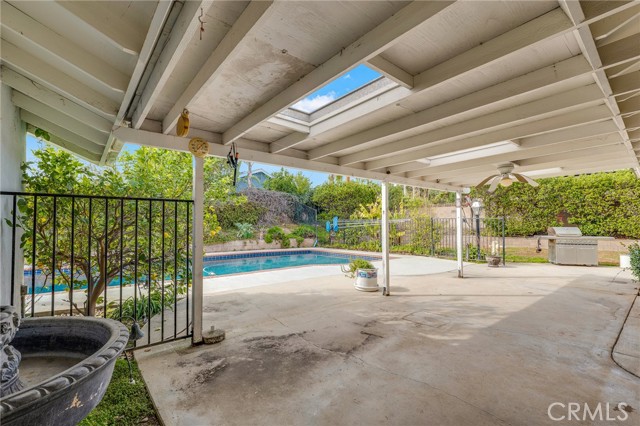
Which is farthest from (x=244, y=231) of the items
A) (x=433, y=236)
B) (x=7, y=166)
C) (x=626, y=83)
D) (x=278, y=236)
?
(x=626, y=83)

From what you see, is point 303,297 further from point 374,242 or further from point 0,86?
point 374,242

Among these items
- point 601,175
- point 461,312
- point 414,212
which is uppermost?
point 601,175

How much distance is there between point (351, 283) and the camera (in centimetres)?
639

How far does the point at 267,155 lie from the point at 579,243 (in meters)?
9.79

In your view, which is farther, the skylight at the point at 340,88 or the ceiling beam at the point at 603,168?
the ceiling beam at the point at 603,168

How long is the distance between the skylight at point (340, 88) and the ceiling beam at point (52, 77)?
1.61 m

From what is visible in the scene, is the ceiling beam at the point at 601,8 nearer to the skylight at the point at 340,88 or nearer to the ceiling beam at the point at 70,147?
the skylight at the point at 340,88

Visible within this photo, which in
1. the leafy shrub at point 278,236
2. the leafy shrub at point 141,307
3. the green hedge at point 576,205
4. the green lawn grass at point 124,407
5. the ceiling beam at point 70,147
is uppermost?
the ceiling beam at point 70,147

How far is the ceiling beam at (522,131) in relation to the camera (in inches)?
107

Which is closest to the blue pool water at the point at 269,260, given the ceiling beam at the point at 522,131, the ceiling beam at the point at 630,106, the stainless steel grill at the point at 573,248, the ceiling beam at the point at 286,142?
the stainless steel grill at the point at 573,248

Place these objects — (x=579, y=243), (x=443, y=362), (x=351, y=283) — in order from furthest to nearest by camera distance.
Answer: (x=579, y=243) → (x=351, y=283) → (x=443, y=362)

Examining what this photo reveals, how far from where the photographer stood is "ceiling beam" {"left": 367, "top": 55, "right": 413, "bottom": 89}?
1872 millimetres

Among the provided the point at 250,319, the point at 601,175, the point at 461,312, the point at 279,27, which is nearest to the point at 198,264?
the point at 250,319

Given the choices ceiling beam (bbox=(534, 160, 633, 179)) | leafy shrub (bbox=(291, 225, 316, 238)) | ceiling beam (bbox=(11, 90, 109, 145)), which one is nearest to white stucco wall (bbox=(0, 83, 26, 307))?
ceiling beam (bbox=(11, 90, 109, 145))
